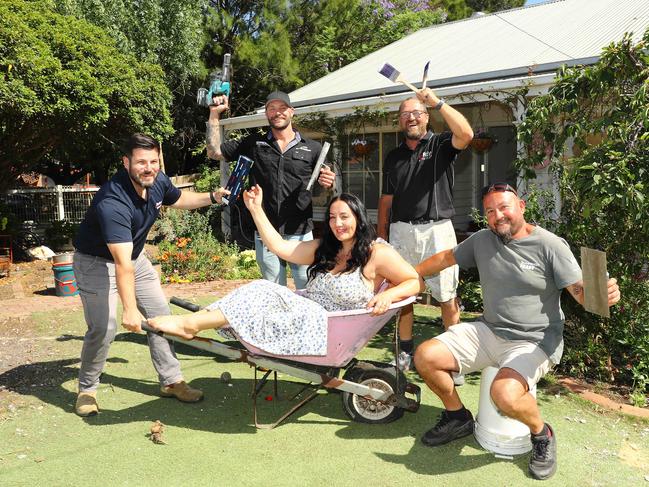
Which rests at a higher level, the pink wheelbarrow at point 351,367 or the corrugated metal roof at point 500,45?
the corrugated metal roof at point 500,45

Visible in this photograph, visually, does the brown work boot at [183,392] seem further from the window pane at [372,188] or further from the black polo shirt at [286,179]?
the window pane at [372,188]

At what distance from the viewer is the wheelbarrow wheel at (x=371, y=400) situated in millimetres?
3445

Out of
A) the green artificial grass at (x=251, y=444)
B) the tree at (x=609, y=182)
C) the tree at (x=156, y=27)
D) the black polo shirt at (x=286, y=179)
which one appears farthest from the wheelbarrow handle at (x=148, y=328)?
the tree at (x=156, y=27)

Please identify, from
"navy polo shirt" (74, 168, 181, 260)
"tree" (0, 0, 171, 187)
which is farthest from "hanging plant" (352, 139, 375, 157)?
"navy polo shirt" (74, 168, 181, 260)

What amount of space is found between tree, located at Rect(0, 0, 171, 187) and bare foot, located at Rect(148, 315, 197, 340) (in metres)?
6.96

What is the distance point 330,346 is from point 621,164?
1.89 m

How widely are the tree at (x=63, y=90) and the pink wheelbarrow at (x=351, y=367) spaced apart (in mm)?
7192

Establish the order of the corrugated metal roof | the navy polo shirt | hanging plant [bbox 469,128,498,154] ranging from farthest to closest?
hanging plant [bbox 469,128,498,154] < the corrugated metal roof < the navy polo shirt

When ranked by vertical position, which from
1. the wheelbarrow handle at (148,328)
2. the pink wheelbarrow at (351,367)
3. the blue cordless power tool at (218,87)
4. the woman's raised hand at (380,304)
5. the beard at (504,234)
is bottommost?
the pink wheelbarrow at (351,367)

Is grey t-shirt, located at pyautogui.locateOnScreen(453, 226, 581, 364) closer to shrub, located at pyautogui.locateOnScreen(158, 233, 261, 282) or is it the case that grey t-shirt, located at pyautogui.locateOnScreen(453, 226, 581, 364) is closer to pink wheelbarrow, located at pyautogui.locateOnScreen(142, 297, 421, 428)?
pink wheelbarrow, located at pyautogui.locateOnScreen(142, 297, 421, 428)

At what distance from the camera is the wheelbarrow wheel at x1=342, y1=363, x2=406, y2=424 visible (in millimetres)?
3445

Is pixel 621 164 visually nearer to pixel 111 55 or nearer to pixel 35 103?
pixel 35 103

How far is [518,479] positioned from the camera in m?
2.85

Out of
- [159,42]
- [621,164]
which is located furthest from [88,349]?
[159,42]
